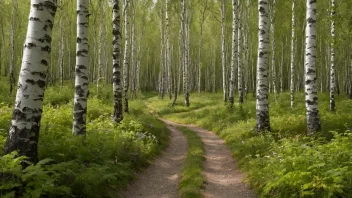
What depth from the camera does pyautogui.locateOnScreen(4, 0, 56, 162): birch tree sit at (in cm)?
504

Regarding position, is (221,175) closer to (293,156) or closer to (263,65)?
(293,156)

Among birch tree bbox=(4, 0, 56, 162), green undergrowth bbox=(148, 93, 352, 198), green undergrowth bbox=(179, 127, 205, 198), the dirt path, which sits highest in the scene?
birch tree bbox=(4, 0, 56, 162)

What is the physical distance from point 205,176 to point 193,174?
1.65 feet

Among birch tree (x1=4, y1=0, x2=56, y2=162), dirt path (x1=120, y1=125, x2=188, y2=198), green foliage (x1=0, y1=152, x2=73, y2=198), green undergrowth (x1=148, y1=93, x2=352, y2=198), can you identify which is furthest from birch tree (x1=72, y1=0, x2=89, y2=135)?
green undergrowth (x1=148, y1=93, x2=352, y2=198)

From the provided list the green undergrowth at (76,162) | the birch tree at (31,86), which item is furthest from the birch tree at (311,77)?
the birch tree at (31,86)

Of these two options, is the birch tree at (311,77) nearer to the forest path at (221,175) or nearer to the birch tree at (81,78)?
the forest path at (221,175)

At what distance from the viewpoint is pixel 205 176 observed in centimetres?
879

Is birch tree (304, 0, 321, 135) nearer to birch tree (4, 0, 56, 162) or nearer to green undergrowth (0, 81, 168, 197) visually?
green undergrowth (0, 81, 168, 197)

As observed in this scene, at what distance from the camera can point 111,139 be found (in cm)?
929

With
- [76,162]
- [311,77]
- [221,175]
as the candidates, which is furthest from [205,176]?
[311,77]

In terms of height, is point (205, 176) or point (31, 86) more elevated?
point (31, 86)

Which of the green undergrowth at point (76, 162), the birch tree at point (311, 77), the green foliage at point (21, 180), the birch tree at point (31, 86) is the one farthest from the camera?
the birch tree at point (311, 77)

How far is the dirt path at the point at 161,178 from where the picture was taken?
24.8 feet

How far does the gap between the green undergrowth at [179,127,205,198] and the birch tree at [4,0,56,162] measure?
12.0 feet
